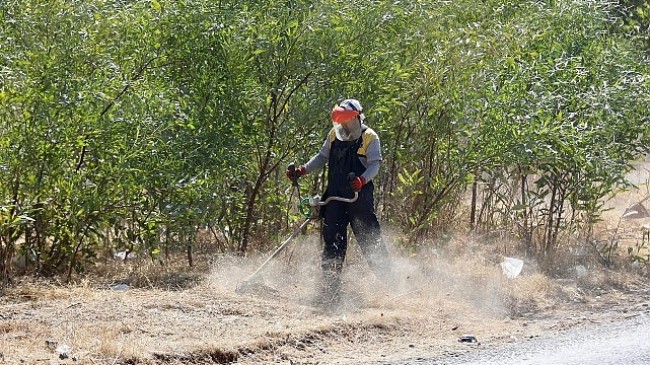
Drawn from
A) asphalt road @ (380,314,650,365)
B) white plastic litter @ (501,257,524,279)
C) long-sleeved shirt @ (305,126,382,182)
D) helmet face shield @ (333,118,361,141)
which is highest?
helmet face shield @ (333,118,361,141)

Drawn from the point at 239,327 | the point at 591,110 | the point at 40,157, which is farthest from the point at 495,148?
the point at 40,157

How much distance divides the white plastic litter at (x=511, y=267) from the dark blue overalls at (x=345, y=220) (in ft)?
5.60

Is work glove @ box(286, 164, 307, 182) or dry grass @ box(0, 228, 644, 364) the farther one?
work glove @ box(286, 164, 307, 182)

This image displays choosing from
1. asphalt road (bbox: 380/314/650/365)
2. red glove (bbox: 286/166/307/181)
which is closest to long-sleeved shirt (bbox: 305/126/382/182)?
red glove (bbox: 286/166/307/181)

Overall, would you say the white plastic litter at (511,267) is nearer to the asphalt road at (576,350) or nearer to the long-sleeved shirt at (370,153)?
the asphalt road at (576,350)

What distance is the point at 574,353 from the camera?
26.0 feet

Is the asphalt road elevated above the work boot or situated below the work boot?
below

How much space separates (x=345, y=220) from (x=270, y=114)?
1447 millimetres

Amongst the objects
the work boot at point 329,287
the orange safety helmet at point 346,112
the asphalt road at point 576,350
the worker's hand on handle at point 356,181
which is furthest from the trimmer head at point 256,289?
the asphalt road at point 576,350

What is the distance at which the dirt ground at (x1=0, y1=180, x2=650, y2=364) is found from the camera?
759 cm

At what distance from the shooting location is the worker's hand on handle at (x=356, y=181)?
359 inches

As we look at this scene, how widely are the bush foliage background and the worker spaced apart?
32.4 inches

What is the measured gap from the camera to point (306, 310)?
29.4 ft

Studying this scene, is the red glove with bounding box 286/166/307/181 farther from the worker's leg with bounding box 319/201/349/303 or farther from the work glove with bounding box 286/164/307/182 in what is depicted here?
the worker's leg with bounding box 319/201/349/303
